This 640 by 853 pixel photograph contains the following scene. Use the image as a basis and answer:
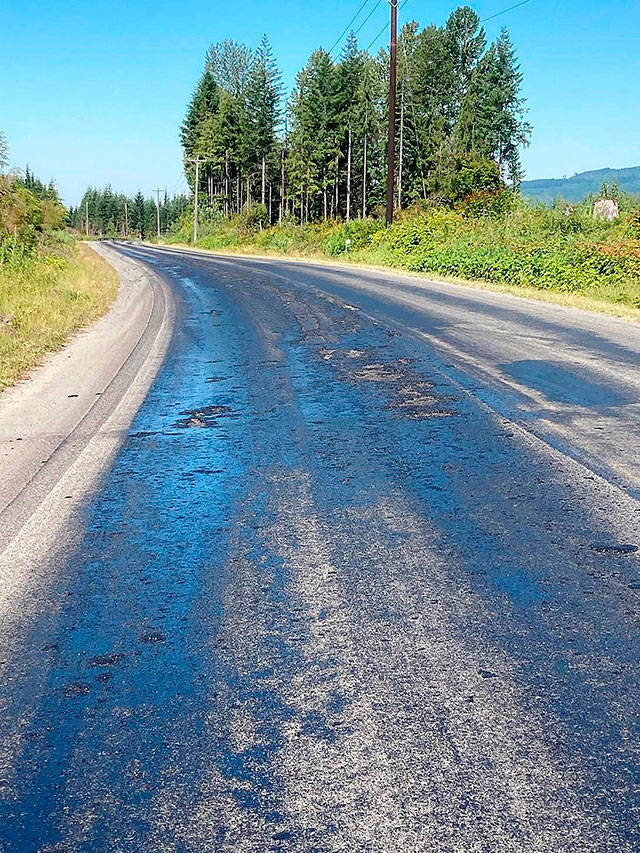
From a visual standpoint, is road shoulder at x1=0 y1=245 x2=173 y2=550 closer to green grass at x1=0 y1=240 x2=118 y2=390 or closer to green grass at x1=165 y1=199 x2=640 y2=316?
green grass at x1=0 y1=240 x2=118 y2=390

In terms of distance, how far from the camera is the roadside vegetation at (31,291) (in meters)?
11.3

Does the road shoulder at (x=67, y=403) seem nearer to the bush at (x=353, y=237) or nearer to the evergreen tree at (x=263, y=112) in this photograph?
the bush at (x=353, y=237)

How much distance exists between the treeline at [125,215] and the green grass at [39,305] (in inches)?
5563

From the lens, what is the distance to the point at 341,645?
130 inches

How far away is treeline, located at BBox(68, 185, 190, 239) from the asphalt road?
157993 millimetres

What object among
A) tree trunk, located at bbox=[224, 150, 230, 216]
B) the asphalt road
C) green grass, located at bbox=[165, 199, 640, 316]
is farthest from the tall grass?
tree trunk, located at bbox=[224, 150, 230, 216]

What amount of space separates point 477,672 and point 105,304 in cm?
1612

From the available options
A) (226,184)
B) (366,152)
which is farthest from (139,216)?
(366,152)

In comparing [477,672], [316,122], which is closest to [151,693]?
[477,672]

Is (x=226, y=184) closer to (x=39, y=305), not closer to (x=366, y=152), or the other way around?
(x=366, y=152)

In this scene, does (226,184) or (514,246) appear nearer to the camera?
(514,246)

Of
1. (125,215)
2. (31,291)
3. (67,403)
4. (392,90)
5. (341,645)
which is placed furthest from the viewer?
(125,215)

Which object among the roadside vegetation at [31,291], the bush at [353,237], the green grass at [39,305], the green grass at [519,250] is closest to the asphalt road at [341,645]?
the green grass at [39,305]

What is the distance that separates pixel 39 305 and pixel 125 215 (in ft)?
506
